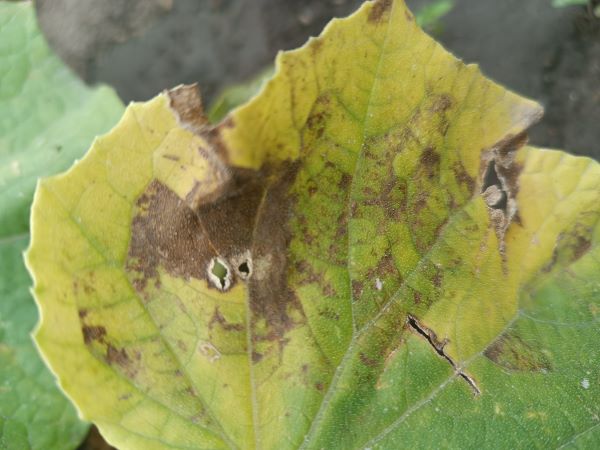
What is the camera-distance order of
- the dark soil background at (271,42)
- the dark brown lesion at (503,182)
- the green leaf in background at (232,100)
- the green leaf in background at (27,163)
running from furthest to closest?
the dark soil background at (271,42), the green leaf in background at (232,100), the green leaf in background at (27,163), the dark brown lesion at (503,182)

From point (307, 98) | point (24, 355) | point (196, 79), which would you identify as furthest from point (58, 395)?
A: point (196, 79)

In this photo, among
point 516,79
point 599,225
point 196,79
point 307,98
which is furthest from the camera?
point 196,79

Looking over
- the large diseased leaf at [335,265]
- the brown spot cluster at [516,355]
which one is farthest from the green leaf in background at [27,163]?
the brown spot cluster at [516,355]

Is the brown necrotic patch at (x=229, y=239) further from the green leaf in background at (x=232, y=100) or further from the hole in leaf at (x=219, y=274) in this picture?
the green leaf in background at (x=232, y=100)

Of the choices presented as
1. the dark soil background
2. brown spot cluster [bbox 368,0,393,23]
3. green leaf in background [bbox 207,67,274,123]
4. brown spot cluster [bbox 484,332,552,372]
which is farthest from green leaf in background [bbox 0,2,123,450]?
the dark soil background

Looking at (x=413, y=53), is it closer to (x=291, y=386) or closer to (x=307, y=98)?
(x=307, y=98)

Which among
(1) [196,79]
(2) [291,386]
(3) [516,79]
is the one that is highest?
(2) [291,386]
